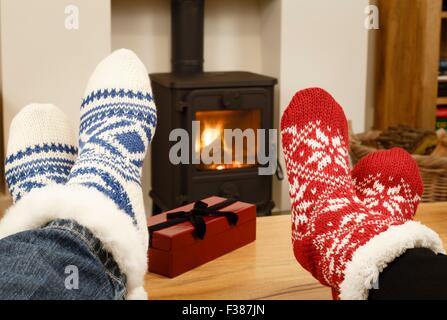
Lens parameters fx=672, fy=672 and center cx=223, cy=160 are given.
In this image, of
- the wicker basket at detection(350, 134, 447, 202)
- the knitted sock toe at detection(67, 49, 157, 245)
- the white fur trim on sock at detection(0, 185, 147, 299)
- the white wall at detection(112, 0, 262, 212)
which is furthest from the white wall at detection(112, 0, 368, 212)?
the white fur trim on sock at detection(0, 185, 147, 299)

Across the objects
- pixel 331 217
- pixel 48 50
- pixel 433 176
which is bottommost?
pixel 433 176

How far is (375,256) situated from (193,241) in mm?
318

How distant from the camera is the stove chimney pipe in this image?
7.57ft

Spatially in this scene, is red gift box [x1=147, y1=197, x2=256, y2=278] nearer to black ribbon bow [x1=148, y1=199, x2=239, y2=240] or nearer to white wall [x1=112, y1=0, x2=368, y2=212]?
black ribbon bow [x1=148, y1=199, x2=239, y2=240]

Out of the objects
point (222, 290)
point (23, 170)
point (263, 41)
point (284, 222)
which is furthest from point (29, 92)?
point (222, 290)

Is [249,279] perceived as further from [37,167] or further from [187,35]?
[187,35]

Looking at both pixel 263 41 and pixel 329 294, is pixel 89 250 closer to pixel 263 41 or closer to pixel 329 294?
pixel 329 294

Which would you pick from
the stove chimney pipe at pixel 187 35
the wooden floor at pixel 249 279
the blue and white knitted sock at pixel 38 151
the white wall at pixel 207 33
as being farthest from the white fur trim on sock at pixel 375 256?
the white wall at pixel 207 33

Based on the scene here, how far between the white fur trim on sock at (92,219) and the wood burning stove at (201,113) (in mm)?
1395

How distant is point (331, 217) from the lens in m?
0.82

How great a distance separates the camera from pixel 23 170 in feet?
3.60

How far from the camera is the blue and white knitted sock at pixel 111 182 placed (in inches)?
28.8

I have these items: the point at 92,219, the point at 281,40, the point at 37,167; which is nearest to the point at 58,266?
the point at 92,219

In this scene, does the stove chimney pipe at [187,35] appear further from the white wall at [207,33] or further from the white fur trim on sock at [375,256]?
the white fur trim on sock at [375,256]
